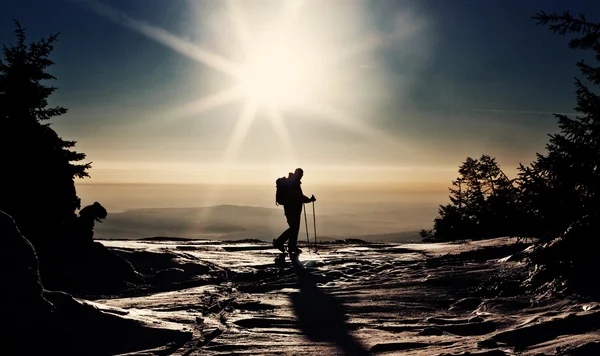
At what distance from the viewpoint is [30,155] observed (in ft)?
42.2

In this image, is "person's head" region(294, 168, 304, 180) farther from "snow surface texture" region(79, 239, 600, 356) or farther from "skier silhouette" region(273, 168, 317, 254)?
"snow surface texture" region(79, 239, 600, 356)

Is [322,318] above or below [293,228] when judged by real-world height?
below

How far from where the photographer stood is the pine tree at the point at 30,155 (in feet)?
38.9

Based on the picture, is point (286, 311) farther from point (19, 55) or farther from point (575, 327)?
point (19, 55)

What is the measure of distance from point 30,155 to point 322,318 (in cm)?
1025

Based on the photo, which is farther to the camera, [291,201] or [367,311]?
[291,201]

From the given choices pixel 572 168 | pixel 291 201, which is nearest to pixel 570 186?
pixel 572 168

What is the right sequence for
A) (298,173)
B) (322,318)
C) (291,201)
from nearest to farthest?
(322,318)
(291,201)
(298,173)

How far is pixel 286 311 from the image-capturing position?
7047 mm

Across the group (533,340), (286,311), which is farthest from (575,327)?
(286,311)

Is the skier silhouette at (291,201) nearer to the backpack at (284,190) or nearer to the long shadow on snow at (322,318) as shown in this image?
the backpack at (284,190)

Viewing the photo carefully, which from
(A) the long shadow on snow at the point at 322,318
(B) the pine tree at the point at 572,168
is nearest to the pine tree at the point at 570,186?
(B) the pine tree at the point at 572,168

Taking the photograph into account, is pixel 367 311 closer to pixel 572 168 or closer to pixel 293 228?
pixel 572 168

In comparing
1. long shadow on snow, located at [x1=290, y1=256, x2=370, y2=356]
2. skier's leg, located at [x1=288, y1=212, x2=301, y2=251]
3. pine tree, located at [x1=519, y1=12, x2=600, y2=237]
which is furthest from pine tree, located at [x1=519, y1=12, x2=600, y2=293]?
skier's leg, located at [x1=288, y1=212, x2=301, y2=251]
